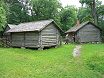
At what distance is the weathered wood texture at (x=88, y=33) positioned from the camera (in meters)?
52.4

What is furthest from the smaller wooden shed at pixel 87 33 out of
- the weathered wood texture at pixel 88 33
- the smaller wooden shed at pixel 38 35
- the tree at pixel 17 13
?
the tree at pixel 17 13

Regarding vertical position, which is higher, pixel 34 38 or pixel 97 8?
pixel 97 8

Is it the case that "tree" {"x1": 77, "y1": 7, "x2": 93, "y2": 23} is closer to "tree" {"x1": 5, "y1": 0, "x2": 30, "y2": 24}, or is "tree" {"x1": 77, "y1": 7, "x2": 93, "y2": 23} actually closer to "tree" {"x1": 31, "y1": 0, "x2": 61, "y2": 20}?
"tree" {"x1": 31, "y1": 0, "x2": 61, "y2": 20}

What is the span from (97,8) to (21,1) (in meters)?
30.4

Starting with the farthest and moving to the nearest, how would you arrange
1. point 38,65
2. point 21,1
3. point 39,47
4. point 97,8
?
1. point 21,1
2. point 97,8
3. point 39,47
4. point 38,65

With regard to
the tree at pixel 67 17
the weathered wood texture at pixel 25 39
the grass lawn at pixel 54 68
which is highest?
the tree at pixel 67 17

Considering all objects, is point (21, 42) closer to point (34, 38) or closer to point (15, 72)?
point (34, 38)

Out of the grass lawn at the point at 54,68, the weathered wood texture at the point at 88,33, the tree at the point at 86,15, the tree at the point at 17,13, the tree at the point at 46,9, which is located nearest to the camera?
the grass lawn at the point at 54,68

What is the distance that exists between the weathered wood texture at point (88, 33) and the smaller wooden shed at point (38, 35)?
37.0 ft

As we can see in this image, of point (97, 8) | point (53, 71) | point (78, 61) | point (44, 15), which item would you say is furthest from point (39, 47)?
point (44, 15)

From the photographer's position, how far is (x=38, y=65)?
23.4 metres

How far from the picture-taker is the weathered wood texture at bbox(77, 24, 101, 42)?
172 ft

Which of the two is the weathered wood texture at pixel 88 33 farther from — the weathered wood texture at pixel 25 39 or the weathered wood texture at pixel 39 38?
the weathered wood texture at pixel 25 39

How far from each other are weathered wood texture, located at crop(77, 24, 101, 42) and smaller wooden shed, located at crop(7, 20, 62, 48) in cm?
1127
